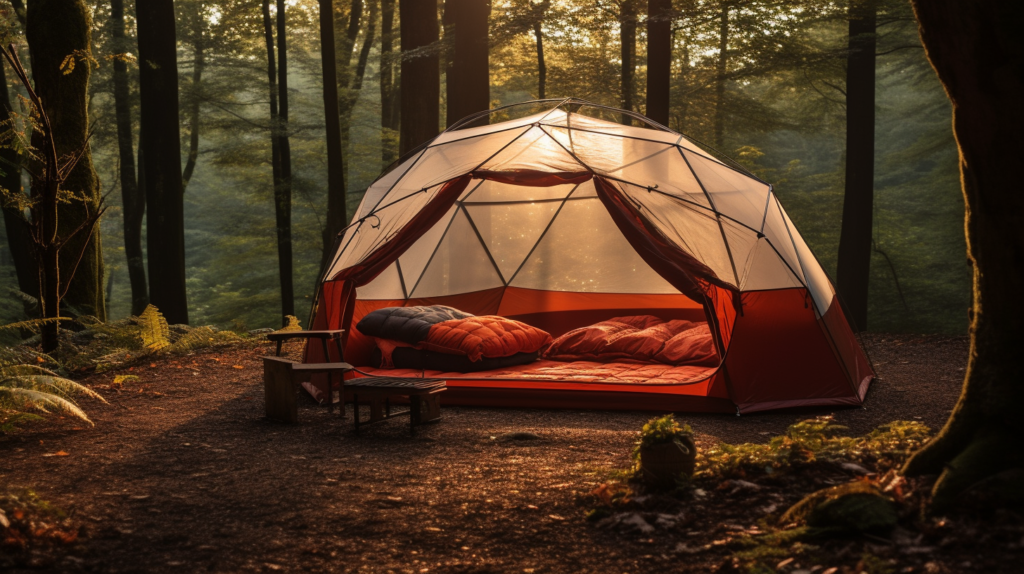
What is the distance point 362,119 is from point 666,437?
19289 millimetres

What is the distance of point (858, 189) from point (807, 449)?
9.02 metres

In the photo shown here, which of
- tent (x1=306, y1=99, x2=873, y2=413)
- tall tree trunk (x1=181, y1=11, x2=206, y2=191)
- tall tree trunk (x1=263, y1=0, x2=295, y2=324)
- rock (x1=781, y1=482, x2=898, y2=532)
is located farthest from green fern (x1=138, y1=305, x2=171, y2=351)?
tall tree trunk (x1=181, y1=11, x2=206, y2=191)

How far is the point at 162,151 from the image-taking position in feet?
33.6

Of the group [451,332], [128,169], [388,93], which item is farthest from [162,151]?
[388,93]

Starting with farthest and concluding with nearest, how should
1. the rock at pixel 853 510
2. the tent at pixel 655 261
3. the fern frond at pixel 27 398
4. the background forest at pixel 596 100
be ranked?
1. the background forest at pixel 596 100
2. the tent at pixel 655 261
3. the fern frond at pixel 27 398
4. the rock at pixel 853 510

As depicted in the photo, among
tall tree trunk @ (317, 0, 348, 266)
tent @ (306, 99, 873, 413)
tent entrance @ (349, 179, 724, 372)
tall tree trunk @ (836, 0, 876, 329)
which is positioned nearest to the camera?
tent @ (306, 99, 873, 413)

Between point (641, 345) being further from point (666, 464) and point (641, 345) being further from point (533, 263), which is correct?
point (666, 464)

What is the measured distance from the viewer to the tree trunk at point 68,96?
8.09 m

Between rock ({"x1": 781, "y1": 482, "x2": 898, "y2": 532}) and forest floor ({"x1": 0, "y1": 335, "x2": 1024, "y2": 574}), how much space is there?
2.1 inches

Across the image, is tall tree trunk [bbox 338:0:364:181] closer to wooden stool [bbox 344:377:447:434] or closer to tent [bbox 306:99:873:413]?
tent [bbox 306:99:873:413]

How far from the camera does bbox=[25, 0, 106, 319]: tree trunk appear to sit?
26.5 ft

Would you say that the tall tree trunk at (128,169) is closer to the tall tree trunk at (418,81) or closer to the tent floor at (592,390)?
the tall tree trunk at (418,81)

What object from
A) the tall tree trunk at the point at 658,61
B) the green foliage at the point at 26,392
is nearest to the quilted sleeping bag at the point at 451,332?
the green foliage at the point at 26,392

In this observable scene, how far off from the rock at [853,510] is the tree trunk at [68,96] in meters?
7.31
